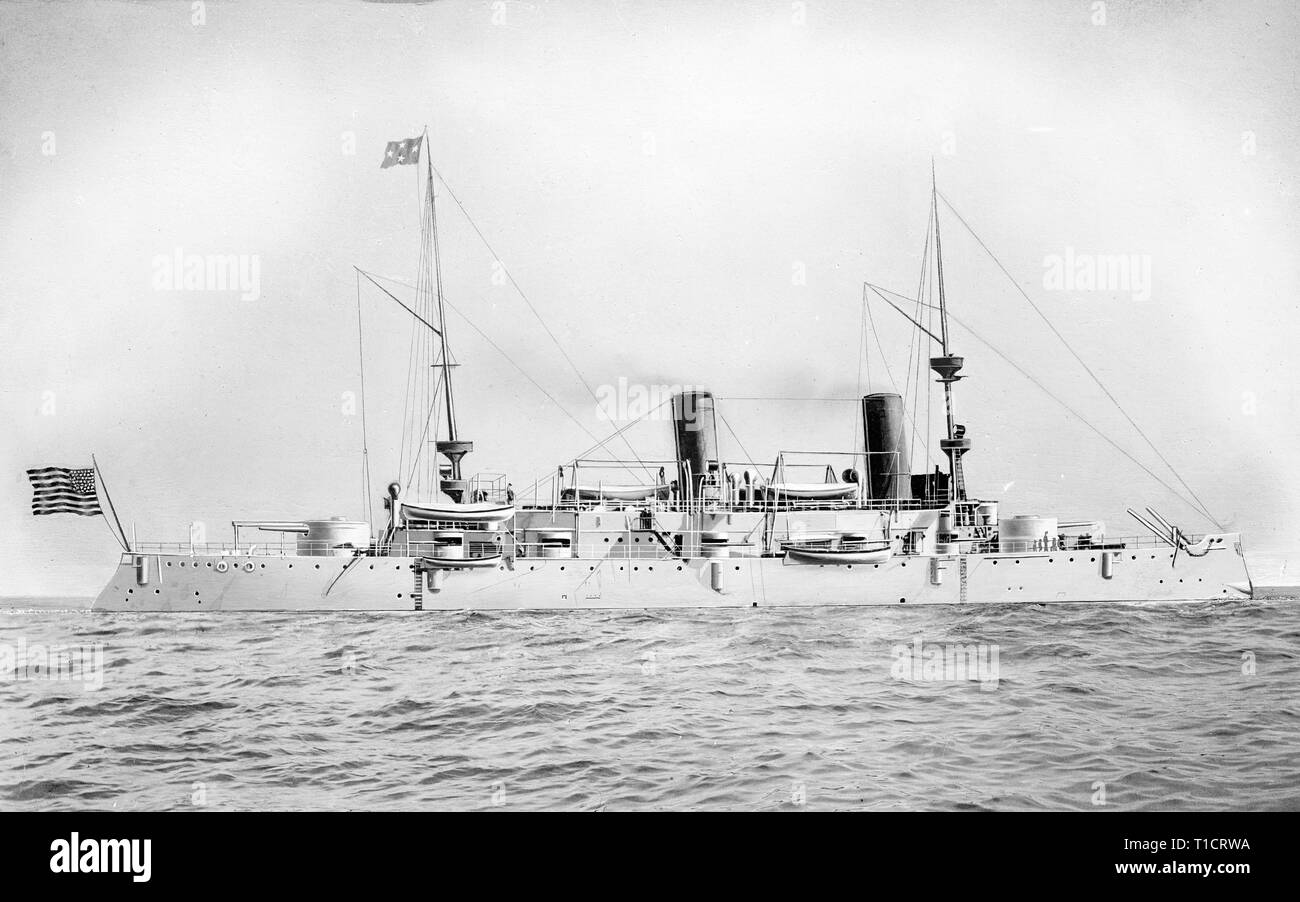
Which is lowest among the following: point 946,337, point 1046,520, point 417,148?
point 1046,520

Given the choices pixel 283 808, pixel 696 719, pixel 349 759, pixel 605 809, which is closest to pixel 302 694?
pixel 349 759

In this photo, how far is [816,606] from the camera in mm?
21672

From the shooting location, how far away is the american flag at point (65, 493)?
519 inches

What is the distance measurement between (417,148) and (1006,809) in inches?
407

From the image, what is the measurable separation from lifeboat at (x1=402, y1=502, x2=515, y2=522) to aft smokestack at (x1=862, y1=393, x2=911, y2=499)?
948cm

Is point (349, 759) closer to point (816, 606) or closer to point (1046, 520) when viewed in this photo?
point (816, 606)

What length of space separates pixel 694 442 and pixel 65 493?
46.8 feet

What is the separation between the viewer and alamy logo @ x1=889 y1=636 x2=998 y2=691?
10727 millimetres

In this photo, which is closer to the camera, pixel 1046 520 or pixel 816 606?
pixel 816 606

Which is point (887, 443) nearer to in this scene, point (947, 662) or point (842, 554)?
point (842, 554)
